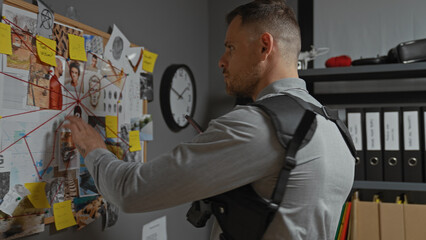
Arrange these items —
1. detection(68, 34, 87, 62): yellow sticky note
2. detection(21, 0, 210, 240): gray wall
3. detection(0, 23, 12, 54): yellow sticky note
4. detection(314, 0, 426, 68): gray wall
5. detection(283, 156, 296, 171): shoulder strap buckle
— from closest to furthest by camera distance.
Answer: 1. detection(283, 156, 296, 171): shoulder strap buckle
2. detection(0, 23, 12, 54): yellow sticky note
3. detection(68, 34, 87, 62): yellow sticky note
4. detection(21, 0, 210, 240): gray wall
5. detection(314, 0, 426, 68): gray wall

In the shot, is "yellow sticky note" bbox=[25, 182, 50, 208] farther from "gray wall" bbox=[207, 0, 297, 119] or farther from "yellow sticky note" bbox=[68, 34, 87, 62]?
"gray wall" bbox=[207, 0, 297, 119]

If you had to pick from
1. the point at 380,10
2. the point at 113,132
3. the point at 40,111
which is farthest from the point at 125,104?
the point at 380,10

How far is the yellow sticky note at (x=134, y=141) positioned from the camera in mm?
1427

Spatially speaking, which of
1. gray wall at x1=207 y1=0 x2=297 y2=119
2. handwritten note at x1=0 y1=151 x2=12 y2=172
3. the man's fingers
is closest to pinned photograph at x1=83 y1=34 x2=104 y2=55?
the man's fingers

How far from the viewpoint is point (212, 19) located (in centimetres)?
223

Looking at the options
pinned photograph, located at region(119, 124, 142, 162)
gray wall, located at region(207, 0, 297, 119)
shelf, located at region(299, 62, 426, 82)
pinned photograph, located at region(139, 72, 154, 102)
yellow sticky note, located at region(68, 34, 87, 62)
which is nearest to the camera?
yellow sticky note, located at region(68, 34, 87, 62)

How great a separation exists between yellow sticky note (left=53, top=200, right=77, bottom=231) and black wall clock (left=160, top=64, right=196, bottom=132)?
66 centimetres

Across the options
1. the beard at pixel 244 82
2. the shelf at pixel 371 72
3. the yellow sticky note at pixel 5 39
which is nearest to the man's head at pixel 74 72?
the yellow sticky note at pixel 5 39

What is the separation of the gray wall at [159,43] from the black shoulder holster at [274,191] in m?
0.54

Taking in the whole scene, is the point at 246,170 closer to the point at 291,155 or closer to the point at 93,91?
the point at 291,155

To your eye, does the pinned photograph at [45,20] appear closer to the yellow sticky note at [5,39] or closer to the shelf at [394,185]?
the yellow sticky note at [5,39]

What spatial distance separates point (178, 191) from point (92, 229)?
23.1 inches

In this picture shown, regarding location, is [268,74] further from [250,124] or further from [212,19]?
[212,19]

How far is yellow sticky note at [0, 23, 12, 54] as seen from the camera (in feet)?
3.06
